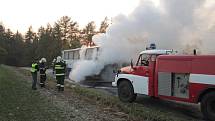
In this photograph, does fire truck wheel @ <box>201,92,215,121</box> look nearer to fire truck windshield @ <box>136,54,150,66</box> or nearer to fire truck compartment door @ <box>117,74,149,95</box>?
fire truck compartment door @ <box>117,74,149,95</box>

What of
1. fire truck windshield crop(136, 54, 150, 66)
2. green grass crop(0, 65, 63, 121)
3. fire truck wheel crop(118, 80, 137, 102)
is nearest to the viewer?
green grass crop(0, 65, 63, 121)

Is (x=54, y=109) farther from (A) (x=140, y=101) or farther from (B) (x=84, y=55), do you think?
(B) (x=84, y=55)

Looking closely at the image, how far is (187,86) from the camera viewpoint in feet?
41.8

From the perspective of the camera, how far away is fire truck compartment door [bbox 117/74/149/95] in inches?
574

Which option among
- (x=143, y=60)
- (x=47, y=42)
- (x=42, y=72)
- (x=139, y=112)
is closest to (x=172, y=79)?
(x=139, y=112)

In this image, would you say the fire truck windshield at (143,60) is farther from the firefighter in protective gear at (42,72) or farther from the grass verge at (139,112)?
the firefighter in protective gear at (42,72)

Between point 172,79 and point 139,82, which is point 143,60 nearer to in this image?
point 139,82

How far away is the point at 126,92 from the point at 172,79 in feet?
9.00

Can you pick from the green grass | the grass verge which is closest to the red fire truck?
the grass verge

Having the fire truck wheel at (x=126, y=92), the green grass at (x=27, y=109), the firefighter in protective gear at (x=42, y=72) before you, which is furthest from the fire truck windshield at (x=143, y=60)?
the firefighter in protective gear at (x=42, y=72)

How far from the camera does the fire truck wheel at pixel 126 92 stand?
15.4m

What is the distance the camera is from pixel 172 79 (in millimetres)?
13414

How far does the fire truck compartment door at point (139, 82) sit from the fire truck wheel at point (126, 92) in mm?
244

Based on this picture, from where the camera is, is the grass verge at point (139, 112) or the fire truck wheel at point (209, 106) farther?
the fire truck wheel at point (209, 106)
